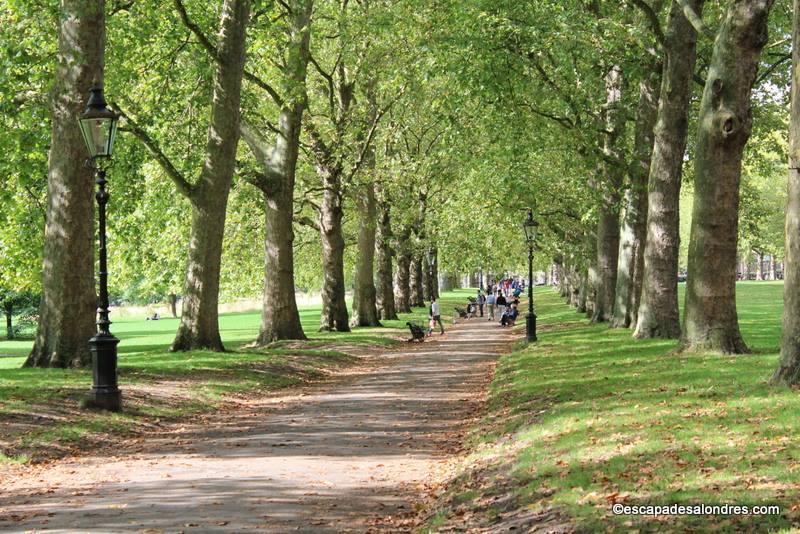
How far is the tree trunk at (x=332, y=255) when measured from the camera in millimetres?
38406

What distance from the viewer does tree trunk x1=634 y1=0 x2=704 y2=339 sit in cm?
2356

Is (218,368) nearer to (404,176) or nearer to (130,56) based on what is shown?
(130,56)

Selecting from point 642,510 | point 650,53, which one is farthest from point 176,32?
point 642,510

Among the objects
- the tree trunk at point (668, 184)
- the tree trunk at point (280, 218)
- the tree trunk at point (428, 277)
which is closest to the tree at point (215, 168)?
the tree trunk at point (280, 218)

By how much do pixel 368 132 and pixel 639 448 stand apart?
108 ft

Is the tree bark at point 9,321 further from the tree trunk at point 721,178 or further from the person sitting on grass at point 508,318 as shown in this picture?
the tree trunk at point 721,178

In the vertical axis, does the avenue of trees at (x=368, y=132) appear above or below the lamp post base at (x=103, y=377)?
above

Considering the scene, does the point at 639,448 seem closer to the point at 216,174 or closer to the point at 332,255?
the point at 216,174

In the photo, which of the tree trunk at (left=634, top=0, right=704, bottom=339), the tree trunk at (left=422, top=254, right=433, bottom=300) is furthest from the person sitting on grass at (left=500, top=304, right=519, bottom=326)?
the tree trunk at (left=634, top=0, right=704, bottom=339)

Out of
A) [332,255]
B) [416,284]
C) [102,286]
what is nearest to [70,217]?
Answer: [102,286]

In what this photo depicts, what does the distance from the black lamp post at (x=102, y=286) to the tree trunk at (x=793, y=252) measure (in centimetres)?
881

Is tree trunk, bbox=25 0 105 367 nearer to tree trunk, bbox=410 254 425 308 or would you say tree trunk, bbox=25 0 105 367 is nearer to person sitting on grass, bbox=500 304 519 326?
person sitting on grass, bbox=500 304 519 326

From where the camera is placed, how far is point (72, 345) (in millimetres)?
20000

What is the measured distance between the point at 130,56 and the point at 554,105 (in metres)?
12.6
